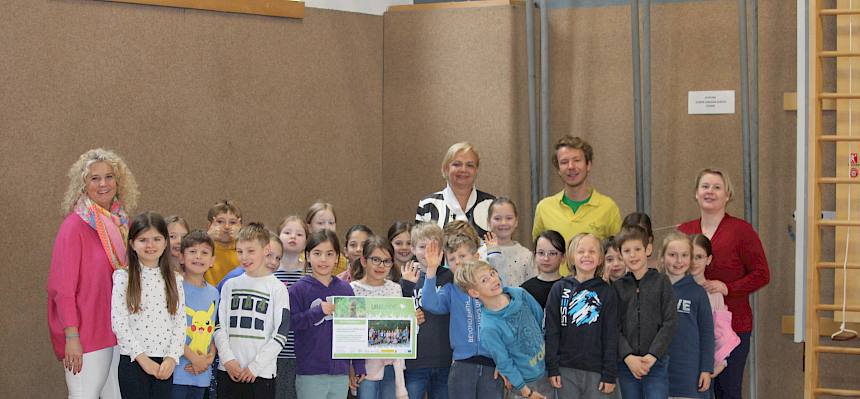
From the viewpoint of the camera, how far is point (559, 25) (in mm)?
6754

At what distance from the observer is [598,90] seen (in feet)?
21.9

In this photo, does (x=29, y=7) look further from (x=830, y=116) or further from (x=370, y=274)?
(x=830, y=116)

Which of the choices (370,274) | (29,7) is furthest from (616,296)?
(29,7)

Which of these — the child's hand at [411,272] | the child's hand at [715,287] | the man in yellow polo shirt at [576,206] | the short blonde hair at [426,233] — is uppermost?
the man in yellow polo shirt at [576,206]

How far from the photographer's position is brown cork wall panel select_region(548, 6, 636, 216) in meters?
6.61

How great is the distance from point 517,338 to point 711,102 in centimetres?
247

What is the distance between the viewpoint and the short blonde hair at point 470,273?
4.71 metres

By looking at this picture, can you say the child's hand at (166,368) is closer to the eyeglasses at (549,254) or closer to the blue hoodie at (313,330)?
the blue hoodie at (313,330)

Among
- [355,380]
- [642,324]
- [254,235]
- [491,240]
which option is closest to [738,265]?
[642,324]

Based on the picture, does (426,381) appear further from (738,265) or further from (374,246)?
(738,265)

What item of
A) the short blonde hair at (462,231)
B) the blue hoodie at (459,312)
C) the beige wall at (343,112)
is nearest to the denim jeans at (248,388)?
the blue hoodie at (459,312)

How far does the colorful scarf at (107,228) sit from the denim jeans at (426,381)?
4.74 feet

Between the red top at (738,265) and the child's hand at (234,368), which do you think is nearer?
the child's hand at (234,368)

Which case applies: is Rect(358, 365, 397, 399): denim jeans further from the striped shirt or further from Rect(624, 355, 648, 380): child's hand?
Rect(624, 355, 648, 380): child's hand
